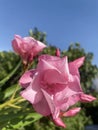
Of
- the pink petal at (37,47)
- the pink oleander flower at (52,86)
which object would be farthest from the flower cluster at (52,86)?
the pink petal at (37,47)

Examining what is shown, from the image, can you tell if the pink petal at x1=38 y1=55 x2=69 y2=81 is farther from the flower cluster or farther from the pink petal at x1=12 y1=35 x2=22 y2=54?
the pink petal at x1=12 y1=35 x2=22 y2=54

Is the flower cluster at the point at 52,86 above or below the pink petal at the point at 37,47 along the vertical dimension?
below

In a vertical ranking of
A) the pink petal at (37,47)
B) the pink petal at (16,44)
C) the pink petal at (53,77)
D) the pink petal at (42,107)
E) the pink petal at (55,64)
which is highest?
the pink petal at (16,44)

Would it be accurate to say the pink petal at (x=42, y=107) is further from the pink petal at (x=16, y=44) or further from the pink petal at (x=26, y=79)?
the pink petal at (x=16, y=44)

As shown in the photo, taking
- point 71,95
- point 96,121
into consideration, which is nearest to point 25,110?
point 71,95

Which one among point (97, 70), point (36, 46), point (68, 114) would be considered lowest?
point (68, 114)

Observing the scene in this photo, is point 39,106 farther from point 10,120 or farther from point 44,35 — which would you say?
point 44,35

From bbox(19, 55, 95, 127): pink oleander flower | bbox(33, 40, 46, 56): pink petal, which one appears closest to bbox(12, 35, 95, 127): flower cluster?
bbox(19, 55, 95, 127): pink oleander flower

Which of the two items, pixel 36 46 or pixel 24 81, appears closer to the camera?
pixel 24 81
